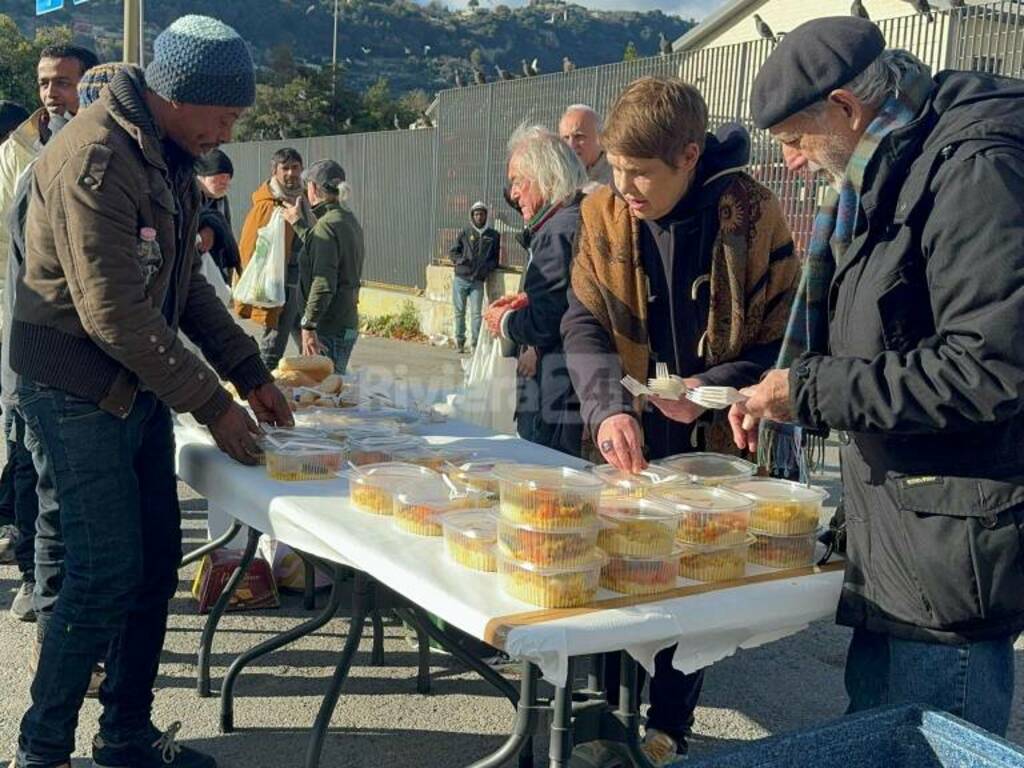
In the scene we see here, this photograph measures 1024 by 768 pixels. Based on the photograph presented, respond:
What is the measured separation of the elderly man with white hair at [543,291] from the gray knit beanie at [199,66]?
1149 millimetres

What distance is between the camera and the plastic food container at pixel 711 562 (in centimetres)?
197

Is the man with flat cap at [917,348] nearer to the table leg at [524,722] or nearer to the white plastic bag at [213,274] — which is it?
the table leg at [524,722]

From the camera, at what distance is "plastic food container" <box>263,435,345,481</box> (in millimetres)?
2607

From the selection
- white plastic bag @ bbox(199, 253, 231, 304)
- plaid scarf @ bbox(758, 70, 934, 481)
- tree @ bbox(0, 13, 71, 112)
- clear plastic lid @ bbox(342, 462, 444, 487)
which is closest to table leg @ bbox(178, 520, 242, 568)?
clear plastic lid @ bbox(342, 462, 444, 487)

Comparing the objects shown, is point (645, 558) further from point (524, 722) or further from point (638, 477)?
point (524, 722)

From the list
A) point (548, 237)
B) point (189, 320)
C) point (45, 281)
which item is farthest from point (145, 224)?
point (548, 237)

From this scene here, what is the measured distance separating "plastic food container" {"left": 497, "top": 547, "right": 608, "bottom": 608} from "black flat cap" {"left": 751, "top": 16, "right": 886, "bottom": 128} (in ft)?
2.85

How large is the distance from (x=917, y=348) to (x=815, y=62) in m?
0.52

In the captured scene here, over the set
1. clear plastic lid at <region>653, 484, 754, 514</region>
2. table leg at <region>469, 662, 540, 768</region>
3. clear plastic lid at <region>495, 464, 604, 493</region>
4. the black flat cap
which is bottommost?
table leg at <region>469, 662, 540, 768</region>

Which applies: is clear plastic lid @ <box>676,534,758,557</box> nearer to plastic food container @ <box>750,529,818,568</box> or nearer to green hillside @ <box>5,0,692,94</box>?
plastic food container @ <box>750,529,818,568</box>

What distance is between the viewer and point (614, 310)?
2.73 meters

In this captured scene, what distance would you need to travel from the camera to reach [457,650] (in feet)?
8.61

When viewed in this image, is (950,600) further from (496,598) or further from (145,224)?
(145,224)

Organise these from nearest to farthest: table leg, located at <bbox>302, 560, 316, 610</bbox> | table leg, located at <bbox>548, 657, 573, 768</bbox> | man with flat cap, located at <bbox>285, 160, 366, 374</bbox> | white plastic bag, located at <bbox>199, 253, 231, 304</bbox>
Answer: table leg, located at <bbox>548, 657, 573, 768</bbox> < table leg, located at <bbox>302, 560, 316, 610</bbox> < white plastic bag, located at <bbox>199, 253, 231, 304</bbox> < man with flat cap, located at <bbox>285, 160, 366, 374</bbox>
